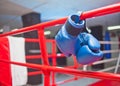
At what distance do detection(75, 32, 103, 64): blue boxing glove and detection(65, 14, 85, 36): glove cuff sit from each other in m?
0.06

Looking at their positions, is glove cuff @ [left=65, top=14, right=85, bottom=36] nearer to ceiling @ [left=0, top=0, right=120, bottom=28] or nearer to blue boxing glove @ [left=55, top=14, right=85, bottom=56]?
blue boxing glove @ [left=55, top=14, right=85, bottom=56]

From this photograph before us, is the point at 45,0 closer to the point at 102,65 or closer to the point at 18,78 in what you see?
the point at 18,78

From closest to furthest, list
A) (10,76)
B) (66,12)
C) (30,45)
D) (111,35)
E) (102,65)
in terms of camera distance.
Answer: (10,76) → (30,45) → (66,12) → (102,65) → (111,35)

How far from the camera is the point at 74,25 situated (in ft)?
2.86

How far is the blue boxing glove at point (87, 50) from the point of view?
847 millimetres

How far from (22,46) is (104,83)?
1626 mm

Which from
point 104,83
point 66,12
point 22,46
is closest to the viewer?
point 104,83

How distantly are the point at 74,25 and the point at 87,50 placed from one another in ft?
0.44

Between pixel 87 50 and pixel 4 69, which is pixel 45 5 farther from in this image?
pixel 87 50

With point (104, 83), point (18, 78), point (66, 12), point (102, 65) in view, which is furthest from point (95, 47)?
point (102, 65)

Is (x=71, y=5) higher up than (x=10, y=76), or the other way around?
(x=71, y=5)

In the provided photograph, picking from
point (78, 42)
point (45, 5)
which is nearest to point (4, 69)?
point (78, 42)

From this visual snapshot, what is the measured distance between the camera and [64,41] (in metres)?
0.90

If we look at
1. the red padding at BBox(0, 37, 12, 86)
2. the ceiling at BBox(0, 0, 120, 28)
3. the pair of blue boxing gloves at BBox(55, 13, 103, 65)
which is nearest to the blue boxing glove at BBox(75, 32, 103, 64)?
the pair of blue boxing gloves at BBox(55, 13, 103, 65)
